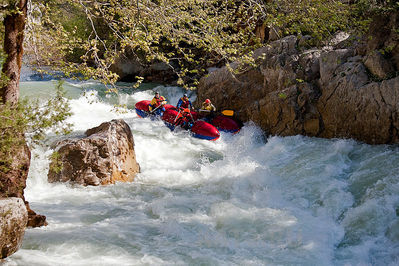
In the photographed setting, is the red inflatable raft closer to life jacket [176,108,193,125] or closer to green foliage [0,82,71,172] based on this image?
life jacket [176,108,193,125]

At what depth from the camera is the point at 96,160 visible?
7.14 metres

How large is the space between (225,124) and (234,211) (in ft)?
19.1

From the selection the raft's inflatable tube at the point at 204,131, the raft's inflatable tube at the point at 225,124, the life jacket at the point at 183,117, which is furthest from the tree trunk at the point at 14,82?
the raft's inflatable tube at the point at 225,124

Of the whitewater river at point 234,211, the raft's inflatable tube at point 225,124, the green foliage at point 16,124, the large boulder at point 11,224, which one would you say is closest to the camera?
the green foliage at point 16,124

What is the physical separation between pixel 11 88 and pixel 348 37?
28.9ft

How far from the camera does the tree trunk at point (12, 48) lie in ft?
13.9

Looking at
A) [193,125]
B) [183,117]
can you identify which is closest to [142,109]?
[183,117]

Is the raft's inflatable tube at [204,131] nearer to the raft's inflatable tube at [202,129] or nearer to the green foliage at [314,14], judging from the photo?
the raft's inflatable tube at [202,129]

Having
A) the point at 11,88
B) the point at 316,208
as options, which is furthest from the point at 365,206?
the point at 11,88

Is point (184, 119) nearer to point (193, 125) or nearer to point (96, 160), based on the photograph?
point (193, 125)

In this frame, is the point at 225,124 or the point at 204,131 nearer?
the point at 204,131

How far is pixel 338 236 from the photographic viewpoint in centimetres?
516

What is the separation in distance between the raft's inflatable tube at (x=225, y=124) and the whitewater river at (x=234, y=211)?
2055 mm

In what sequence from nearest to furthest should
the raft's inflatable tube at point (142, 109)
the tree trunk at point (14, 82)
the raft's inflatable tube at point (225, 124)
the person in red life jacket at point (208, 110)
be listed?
the tree trunk at point (14, 82), the raft's inflatable tube at point (225, 124), the person in red life jacket at point (208, 110), the raft's inflatable tube at point (142, 109)
